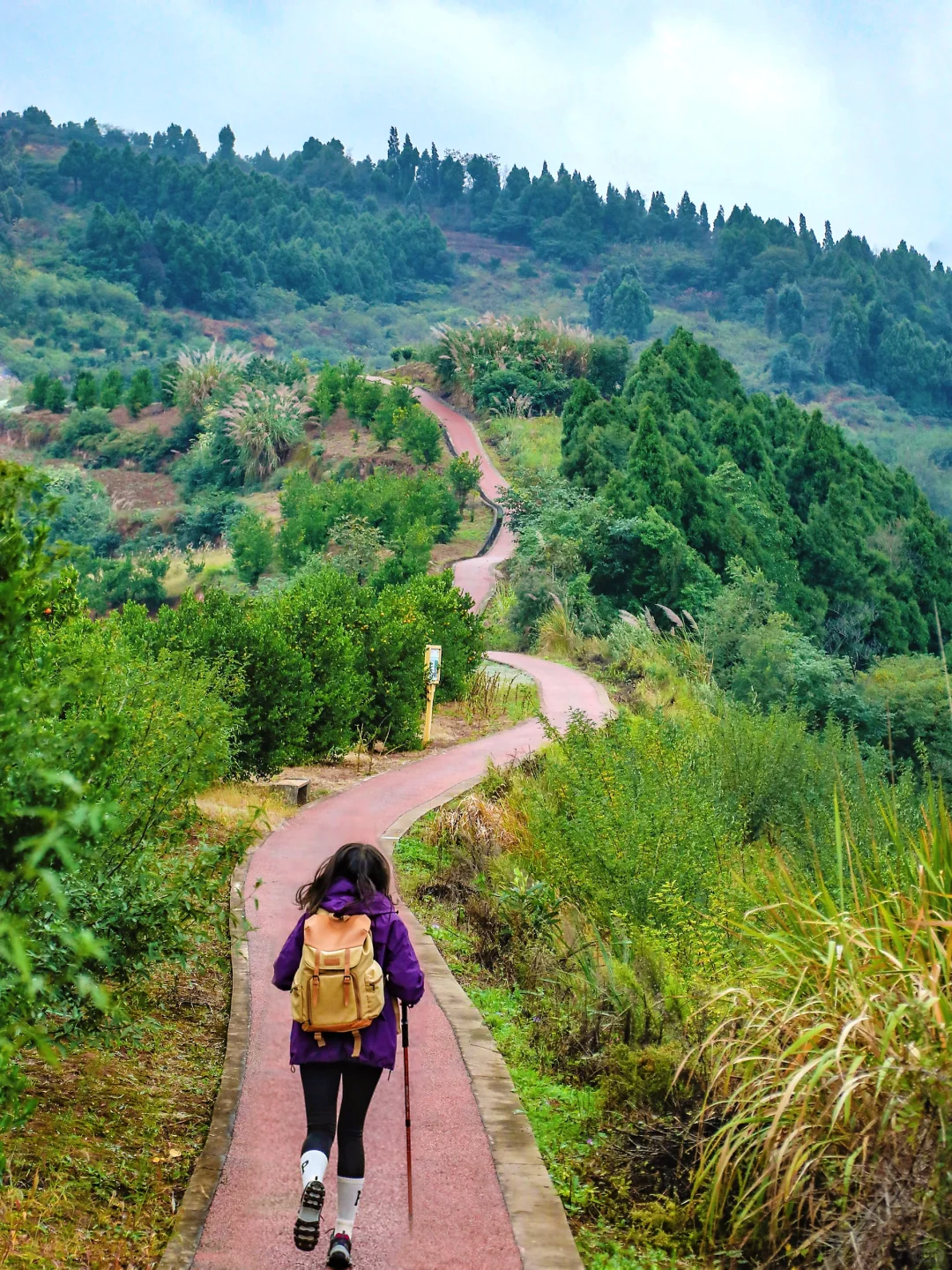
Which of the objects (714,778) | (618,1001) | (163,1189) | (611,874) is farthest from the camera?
(714,778)

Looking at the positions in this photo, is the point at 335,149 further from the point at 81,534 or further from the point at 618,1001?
the point at 618,1001

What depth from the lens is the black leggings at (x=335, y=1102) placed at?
4250mm

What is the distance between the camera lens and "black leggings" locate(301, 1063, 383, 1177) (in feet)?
13.9

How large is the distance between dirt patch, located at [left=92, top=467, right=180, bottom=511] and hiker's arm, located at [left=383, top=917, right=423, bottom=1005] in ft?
146

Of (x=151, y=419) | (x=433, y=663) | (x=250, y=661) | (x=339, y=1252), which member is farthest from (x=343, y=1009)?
(x=151, y=419)

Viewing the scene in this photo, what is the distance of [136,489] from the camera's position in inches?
1978

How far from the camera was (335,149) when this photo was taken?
170 metres

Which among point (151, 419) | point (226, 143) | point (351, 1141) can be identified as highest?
point (226, 143)

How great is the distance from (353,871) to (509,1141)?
151 centimetres

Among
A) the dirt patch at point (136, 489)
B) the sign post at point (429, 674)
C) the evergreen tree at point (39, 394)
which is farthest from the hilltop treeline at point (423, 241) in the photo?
the sign post at point (429, 674)

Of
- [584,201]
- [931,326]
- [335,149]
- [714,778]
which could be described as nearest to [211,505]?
[714,778]

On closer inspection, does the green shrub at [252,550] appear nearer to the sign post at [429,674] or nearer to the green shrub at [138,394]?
the sign post at [429,674]

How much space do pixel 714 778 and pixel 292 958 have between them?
18.4ft

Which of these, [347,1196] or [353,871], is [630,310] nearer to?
[353,871]
